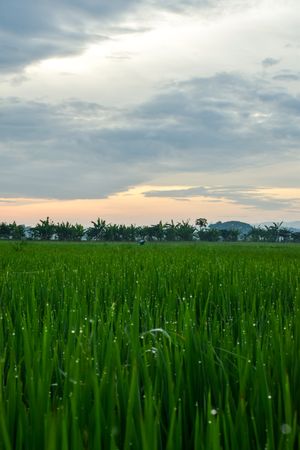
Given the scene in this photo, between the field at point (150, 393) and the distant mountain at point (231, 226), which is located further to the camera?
the distant mountain at point (231, 226)

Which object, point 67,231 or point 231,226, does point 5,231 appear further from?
point 231,226

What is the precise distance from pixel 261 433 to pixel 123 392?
0.36 metres

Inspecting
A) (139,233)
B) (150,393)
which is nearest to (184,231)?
(139,233)

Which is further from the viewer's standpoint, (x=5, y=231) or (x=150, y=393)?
(x=5, y=231)

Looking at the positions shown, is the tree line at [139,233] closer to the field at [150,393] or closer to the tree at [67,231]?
the tree at [67,231]

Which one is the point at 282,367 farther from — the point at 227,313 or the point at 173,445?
the point at 227,313

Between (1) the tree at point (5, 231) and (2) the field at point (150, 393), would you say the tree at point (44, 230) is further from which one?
(2) the field at point (150, 393)

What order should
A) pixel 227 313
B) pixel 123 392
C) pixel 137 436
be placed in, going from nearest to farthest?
pixel 137 436 < pixel 123 392 < pixel 227 313

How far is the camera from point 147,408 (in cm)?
113

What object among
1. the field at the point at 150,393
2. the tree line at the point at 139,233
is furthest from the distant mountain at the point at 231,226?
the field at the point at 150,393

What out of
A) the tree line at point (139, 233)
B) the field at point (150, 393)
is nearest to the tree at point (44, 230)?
the tree line at point (139, 233)

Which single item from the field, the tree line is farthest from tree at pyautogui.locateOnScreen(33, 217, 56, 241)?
the field

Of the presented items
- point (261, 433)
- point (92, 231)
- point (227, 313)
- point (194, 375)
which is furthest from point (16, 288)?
point (92, 231)

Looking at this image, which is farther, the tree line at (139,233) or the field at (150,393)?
the tree line at (139,233)
